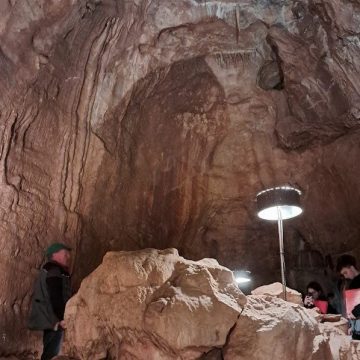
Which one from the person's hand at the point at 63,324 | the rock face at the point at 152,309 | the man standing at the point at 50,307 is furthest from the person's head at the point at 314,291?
the person's hand at the point at 63,324

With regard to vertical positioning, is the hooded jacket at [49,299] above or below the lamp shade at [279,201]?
below

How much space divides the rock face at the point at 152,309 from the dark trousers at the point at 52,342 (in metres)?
0.48

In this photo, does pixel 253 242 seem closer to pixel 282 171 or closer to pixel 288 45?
pixel 282 171

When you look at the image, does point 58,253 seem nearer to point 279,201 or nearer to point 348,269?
point 279,201

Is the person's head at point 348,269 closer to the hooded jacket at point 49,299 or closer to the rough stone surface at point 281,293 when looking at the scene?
the rough stone surface at point 281,293

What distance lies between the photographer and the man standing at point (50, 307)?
146 inches

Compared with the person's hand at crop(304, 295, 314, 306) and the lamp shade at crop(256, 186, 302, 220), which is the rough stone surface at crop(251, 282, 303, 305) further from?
the lamp shade at crop(256, 186, 302, 220)

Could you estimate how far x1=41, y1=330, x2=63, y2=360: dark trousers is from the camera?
372 cm

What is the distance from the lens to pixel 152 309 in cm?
292

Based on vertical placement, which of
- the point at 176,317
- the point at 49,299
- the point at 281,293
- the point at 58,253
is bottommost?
the point at 176,317

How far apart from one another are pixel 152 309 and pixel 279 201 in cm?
167

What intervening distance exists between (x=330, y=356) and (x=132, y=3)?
4713mm

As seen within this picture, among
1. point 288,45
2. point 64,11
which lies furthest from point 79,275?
point 288,45

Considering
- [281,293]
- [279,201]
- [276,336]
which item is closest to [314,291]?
[281,293]
